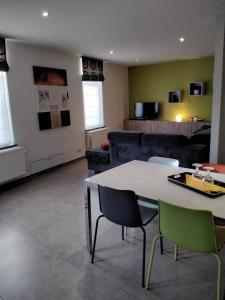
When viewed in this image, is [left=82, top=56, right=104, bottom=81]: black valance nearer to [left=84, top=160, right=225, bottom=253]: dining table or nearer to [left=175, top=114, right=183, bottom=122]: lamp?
[left=175, top=114, right=183, bottom=122]: lamp

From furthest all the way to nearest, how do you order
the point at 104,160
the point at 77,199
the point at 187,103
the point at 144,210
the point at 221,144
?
1. the point at 187,103
2. the point at 104,160
3. the point at 77,199
4. the point at 221,144
5. the point at 144,210

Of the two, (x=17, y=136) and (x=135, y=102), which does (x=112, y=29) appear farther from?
(x=135, y=102)

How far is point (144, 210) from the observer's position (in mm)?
2152

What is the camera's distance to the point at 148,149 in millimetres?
3760

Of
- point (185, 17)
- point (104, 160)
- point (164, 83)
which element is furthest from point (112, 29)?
point (164, 83)

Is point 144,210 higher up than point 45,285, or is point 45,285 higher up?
point 144,210

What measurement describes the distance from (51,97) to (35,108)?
481 millimetres

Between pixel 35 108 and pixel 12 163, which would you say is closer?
pixel 12 163

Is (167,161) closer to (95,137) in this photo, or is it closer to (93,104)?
(95,137)

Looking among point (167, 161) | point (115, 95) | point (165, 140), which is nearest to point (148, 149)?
point (165, 140)

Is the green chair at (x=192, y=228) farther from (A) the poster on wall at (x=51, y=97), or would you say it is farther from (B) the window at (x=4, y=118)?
(A) the poster on wall at (x=51, y=97)

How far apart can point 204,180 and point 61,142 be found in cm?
391

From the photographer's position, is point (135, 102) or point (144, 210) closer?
point (144, 210)

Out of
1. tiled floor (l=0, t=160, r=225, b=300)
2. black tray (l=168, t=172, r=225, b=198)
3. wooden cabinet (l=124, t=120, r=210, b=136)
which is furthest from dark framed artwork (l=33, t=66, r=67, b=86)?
black tray (l=168, t=172, r=225, b=198)
